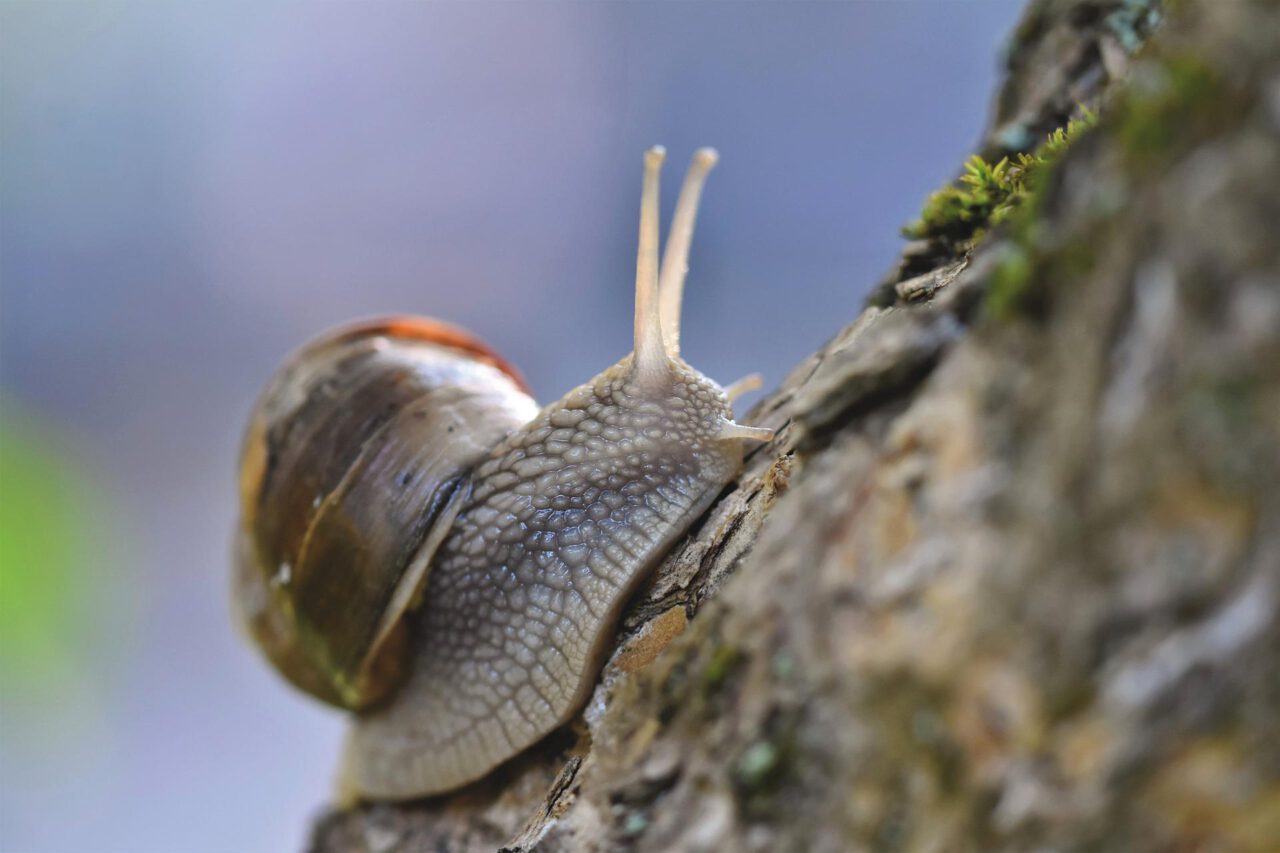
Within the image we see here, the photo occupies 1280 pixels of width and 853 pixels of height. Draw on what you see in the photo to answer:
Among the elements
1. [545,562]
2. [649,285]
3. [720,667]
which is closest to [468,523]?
[545,562]

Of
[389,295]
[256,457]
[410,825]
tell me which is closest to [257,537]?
[256,457]

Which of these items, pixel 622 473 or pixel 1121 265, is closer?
pixel 1121 265

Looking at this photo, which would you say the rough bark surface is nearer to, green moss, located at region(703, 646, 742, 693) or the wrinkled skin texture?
green moss, located at region(703, 646, 742, 693)

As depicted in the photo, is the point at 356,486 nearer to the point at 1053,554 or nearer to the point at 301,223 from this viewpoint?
the point at 1053,554

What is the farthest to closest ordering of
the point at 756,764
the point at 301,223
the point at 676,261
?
the point at 301,223
the point at 676,261
the point at 756,764

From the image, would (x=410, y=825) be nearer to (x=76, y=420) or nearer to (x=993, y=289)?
(x=993, y=289)
